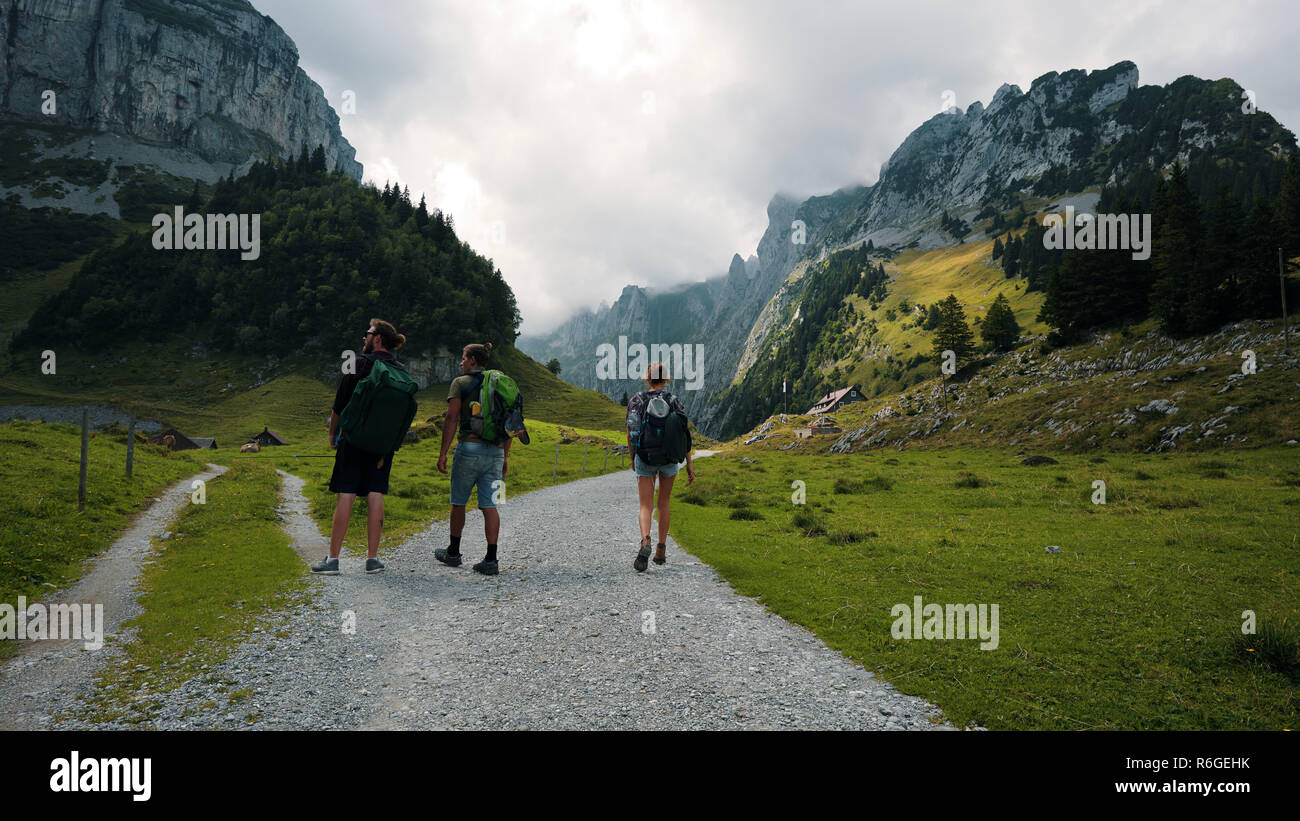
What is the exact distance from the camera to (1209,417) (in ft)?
107

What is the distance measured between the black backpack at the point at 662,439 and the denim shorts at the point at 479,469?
265 cm

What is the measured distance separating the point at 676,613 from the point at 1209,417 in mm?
41865

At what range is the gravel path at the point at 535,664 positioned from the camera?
434 centimetres

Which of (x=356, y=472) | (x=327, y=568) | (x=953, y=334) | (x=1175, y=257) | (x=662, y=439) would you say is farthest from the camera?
(x=953, y=334)

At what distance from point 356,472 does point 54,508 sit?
1126cm

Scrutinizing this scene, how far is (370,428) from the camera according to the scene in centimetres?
900

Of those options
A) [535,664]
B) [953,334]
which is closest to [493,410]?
[535,664]

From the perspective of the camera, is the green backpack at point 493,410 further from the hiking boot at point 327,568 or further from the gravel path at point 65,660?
the gravel path at point 65,660

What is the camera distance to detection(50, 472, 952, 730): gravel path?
14.3 ft

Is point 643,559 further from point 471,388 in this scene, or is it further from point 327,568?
point 327,568

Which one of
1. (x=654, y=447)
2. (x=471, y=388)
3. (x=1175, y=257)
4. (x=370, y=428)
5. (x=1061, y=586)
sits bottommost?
(x=1061, y=586)

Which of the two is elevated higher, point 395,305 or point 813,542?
point 395,305
